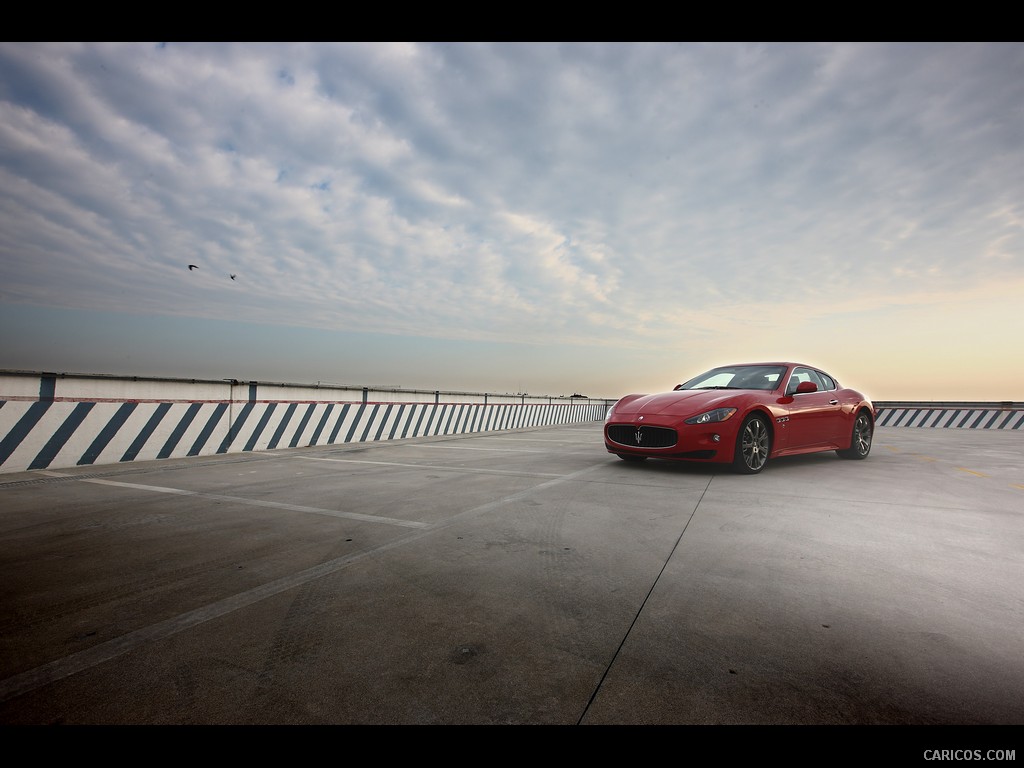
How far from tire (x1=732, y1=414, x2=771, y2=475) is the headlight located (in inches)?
9.0

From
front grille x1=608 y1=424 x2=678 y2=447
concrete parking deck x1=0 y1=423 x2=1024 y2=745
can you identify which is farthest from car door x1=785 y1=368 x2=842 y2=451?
concrete parking deck x1=0 y1=423 x2=1024 y2=745

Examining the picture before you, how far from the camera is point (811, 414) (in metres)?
7.24

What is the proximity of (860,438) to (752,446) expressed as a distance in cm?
315

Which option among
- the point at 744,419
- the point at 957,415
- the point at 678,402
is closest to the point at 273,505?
the point at 678,402

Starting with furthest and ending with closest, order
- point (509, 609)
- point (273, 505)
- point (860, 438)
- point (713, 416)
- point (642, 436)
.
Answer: point (860, 438) → point (642, 436) → point (713, 416) → point (273, 505) → point (509, 609)

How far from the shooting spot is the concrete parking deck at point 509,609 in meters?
1.61

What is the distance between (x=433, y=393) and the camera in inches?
632

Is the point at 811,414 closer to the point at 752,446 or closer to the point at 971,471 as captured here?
the point at 752,446

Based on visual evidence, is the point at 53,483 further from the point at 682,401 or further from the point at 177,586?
the point at 682,401

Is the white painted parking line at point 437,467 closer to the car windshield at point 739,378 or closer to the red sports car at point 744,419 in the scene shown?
the red sports car at point 744,419
